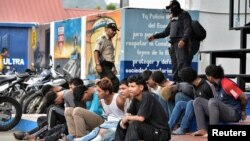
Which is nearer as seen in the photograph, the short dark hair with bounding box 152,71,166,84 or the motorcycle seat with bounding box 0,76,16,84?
the short dark hair with bounding box 152,71,166,84

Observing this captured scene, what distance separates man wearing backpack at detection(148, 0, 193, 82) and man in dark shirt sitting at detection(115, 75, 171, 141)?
2.51 meters

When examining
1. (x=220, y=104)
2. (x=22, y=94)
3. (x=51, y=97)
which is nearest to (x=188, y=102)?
(x=220, y=104)

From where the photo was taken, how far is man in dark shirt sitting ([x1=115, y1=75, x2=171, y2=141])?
27.0 feet

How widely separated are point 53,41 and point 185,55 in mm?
10484

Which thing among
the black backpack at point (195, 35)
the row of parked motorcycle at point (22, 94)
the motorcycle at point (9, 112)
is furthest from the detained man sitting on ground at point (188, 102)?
the motorcycle at point (9, 112)

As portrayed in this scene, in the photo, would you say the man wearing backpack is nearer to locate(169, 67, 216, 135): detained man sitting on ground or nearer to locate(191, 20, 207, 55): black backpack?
locate(191, 20, 207, 55): black backpack

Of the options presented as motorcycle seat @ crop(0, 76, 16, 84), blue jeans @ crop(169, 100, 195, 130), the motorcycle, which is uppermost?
motorcycle seat @ crop(0, 76, 16, 84)

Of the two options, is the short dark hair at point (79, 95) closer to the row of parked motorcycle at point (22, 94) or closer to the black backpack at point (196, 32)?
the black backpack at point (196, 32)

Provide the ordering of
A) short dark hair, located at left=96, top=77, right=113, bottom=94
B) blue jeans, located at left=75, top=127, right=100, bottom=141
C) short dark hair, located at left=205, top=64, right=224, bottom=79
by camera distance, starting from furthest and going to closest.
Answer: blue jeans, located at left=75, top=127, right=100, bottom=141 < short dark hair, located at left=96, top=77, right=113, bottom=94 < short dark hair, located at left=205, top=64, right=224, bottom=79

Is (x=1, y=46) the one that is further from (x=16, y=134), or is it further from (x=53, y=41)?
(x=16, y=134)

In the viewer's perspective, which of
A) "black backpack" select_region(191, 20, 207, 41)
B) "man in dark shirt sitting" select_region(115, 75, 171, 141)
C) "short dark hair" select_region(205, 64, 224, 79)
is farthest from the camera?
"black backpack" select_region(191, 20, 207, 41)

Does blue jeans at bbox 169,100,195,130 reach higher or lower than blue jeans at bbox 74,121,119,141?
higher

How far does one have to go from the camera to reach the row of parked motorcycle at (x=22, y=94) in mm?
13125

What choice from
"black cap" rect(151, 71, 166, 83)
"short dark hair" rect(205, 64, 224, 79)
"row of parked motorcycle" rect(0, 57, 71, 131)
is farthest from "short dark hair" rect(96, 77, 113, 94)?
"row of parked motorcycle" rect(0, 57, 71, 131)
